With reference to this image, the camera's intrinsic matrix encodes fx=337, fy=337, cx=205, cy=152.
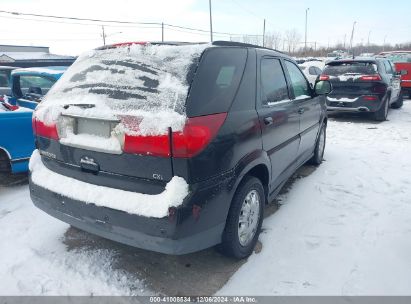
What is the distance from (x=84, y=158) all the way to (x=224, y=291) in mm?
1437

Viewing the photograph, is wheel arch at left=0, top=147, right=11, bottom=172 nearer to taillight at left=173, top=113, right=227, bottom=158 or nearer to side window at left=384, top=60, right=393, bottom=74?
taillight at left=173, top=113, right=227, bottom=158

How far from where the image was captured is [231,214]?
2615 millimetres

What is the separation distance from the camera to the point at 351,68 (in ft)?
29.0

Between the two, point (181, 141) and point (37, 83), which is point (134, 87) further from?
point (37, 83)

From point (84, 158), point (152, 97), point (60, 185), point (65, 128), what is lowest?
point (60, 185)

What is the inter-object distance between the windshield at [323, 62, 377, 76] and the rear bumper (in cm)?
774

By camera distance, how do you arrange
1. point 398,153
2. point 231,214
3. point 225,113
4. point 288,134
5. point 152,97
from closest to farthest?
point 152,97 → point 225,113 → point 231,214 → point 288,134 → point 398,153

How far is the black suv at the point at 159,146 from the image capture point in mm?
2178

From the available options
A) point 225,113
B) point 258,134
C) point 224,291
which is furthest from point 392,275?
point 225,113

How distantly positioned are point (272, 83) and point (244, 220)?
1.39 meters

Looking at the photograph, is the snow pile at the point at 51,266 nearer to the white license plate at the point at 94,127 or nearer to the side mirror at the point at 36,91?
the white license plate at the point at 94,127

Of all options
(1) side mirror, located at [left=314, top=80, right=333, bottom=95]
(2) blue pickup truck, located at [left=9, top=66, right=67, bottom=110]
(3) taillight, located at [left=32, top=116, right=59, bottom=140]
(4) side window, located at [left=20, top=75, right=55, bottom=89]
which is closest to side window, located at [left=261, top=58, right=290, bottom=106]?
(1) side mirror, located at [left=314, top=80, right=333, bottom=95]

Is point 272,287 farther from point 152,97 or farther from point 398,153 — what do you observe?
point 398,153

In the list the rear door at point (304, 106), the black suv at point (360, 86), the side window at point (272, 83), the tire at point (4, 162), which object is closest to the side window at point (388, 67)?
the black suv at point (360, 86)
